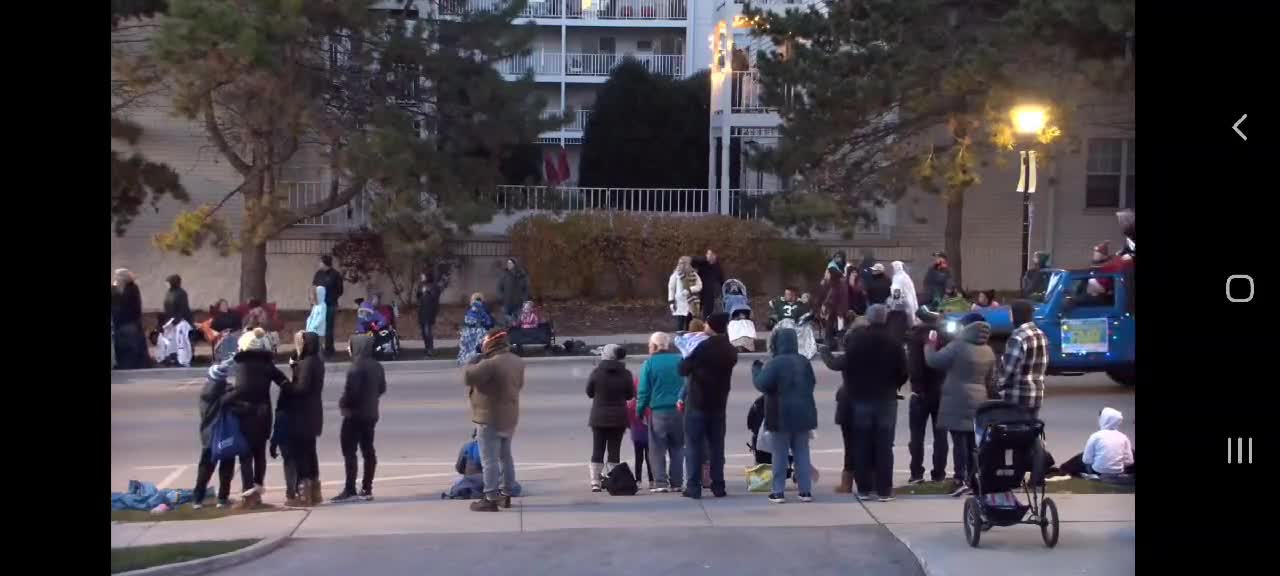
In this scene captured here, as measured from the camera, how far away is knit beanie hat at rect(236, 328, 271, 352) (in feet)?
35.0

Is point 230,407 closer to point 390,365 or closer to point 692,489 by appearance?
point 692,489

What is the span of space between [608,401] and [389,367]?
1057 cm

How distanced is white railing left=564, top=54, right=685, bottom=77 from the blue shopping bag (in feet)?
115

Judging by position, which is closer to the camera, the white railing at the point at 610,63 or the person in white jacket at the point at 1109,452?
the person in white jacket at the point at 1109,452

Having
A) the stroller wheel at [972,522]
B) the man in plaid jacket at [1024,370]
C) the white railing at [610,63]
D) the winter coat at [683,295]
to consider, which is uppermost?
the white railing at [610,63]

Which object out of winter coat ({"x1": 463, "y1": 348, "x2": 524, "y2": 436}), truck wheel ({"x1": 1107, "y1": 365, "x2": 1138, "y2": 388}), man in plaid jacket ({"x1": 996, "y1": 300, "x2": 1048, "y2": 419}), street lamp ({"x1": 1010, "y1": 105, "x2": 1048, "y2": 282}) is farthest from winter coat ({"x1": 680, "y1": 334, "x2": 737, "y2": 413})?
street lamp ({"x1": 1010, "y1": 105, "x2": 1048, "y2": 282})

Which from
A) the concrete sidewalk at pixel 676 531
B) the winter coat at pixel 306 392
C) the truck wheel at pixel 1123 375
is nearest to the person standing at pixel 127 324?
the winter coat at pixel 306 392

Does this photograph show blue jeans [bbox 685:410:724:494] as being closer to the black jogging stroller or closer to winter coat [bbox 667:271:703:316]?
the black jogging stroller

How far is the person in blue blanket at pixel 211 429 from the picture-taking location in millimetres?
10711

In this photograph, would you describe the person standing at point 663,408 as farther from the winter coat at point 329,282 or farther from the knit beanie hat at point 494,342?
the winter coat at point 329,282

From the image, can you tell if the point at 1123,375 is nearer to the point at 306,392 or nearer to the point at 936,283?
the point at 936,283

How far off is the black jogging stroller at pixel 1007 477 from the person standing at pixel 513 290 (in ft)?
49.8
